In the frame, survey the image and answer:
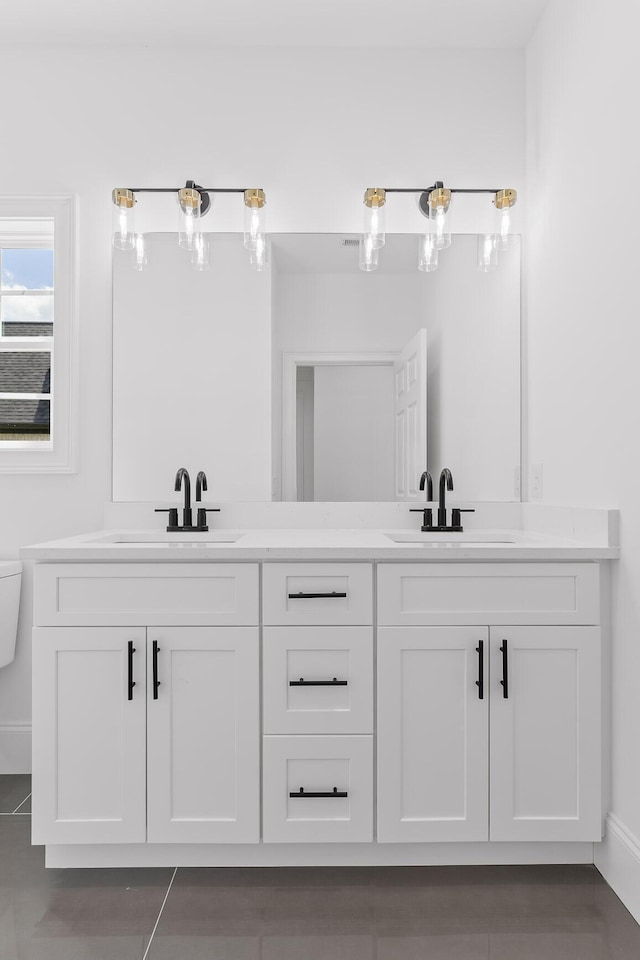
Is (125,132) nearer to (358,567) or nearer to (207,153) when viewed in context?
(207,153)

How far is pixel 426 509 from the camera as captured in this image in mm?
2455

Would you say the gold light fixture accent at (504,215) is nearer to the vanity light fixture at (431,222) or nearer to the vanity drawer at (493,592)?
the vanity light fixture at (431,222)

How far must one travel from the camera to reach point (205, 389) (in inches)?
98.0

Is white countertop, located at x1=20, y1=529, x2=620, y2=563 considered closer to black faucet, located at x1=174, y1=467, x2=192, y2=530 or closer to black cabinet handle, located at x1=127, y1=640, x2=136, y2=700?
black cabinet handle, located at x1=127, y1=640, x2=136, y2=700

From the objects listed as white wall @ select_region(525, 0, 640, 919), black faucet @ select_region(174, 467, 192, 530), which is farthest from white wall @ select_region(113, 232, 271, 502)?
white wall @ select_region(525, 0, 640, 919)

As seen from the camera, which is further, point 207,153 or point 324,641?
point 207,153

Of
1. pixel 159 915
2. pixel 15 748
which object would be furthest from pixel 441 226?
pixel 15 748

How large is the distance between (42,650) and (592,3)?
2.38m

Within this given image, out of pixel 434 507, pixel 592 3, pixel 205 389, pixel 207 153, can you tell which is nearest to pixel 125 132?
pixel 207 153

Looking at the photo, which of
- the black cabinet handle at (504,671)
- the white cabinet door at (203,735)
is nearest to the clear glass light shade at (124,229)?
the white cabinet door at (203,735)

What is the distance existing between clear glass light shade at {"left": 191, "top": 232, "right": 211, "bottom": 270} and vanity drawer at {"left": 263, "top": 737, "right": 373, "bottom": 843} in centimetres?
165

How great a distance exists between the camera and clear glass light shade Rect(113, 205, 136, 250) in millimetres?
2426

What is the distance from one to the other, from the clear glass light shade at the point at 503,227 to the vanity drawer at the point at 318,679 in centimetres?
154

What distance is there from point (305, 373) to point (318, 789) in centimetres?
139
